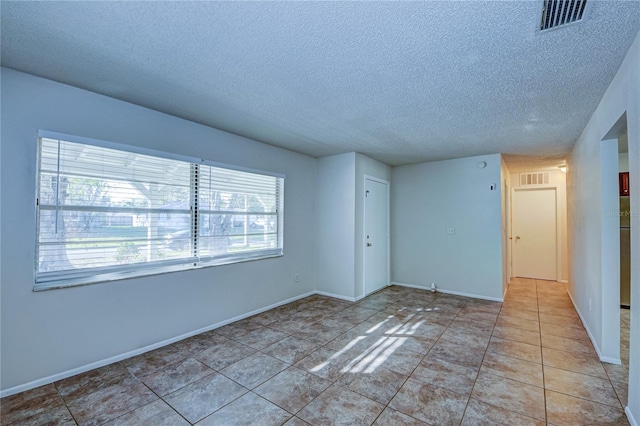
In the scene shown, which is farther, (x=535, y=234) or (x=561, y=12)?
(x=535, y=234)

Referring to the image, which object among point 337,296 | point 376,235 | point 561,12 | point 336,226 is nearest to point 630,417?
point 561,12

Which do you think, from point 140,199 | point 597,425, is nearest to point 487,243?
point 597,425

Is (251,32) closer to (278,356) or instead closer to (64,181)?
(64,181)

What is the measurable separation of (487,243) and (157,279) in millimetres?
4835

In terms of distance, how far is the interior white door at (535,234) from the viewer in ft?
20.3

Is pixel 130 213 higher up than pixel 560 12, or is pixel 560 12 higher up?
pixel 560 12

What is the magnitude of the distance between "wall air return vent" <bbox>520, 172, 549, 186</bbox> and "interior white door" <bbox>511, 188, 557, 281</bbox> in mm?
165

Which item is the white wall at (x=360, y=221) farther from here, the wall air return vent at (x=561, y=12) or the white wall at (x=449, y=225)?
the wall air return vent at (x=561, y=12)

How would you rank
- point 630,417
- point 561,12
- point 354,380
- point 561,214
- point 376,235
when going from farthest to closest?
point 561,214 → point 376,235 → point 354,380 → point 630,417 → point 561,12

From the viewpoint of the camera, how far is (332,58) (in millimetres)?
1988

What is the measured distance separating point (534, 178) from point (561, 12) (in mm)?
5887

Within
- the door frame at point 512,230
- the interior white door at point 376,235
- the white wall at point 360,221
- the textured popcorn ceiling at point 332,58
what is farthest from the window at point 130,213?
the door frame at point 512,230

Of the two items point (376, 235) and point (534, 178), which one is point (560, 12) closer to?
point (376, 235)

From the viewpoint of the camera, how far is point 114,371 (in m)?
2.50
